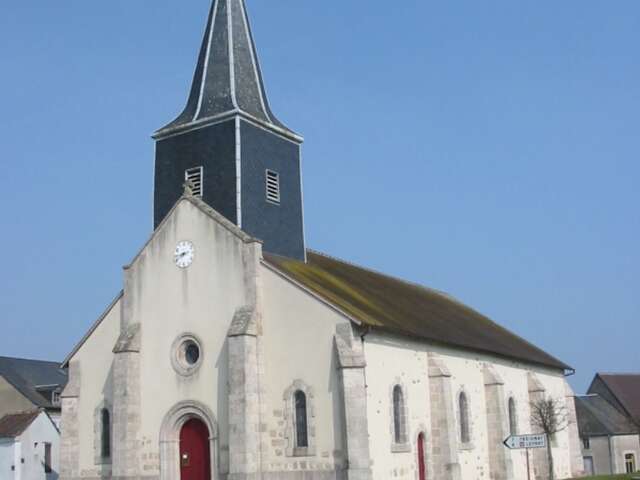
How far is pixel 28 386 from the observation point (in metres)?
49.3

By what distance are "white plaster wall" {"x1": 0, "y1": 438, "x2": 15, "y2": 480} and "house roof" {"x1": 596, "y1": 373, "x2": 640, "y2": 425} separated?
40.6 m

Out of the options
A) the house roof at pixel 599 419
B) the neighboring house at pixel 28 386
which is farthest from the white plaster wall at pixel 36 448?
the house roof at pixel 599 419

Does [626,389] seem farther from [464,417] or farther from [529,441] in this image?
[529,441]

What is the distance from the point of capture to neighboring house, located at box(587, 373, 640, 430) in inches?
2362

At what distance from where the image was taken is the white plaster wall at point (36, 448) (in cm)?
4028

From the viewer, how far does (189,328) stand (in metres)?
25.7

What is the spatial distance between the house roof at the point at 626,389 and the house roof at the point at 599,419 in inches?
33.6

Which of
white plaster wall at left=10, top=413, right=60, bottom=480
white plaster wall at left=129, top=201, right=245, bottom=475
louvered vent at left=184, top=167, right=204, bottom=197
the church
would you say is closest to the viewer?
the church

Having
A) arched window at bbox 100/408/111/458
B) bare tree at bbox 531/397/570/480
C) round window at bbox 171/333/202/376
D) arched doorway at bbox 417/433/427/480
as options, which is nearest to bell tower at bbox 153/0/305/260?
round window at bbox 171/333/202/376

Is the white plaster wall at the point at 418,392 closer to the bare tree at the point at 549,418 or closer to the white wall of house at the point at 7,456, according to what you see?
the bare tree at the point at 549,418

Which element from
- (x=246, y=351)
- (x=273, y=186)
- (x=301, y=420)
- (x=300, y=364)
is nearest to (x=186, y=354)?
(x=246, y=351)

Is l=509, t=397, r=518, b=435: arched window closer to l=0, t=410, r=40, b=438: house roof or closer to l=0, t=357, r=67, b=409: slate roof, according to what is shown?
l=0, t=410, r=40, b=438: house roof

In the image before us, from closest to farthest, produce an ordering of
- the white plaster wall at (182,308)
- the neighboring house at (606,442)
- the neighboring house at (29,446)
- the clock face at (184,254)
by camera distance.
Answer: the white plaster wall at (182,308)
the clock face at (184,254)
the neighboring house at (29,446)
the neighboring house at (606,442)

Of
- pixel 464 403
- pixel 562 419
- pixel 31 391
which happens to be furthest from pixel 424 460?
pixel 31 391
